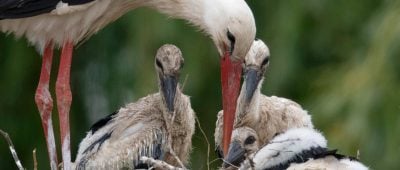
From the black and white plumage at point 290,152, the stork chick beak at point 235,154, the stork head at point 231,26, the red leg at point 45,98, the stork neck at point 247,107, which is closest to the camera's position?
the black and white plumage at point 290,152

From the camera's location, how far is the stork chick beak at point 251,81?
10.9 m

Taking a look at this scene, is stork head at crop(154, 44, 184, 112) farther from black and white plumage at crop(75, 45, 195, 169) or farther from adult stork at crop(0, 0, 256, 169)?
adult stork at crop(0, 0, 256, 169)

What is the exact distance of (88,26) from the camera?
35.7 feet

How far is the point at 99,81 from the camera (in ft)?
52.1

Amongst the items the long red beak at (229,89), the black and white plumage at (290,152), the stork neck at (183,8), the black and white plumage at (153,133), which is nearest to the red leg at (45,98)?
the black and white plumage at (153,133)

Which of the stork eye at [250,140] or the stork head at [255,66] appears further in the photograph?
the stork head at [255,66]

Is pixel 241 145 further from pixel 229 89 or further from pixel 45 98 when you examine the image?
pixel 45 98

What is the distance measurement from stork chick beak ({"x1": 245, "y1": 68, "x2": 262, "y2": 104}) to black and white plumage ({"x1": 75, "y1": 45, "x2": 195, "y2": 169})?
318 millimetres

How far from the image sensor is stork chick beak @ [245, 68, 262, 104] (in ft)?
35.6

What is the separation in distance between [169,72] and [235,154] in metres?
0.56

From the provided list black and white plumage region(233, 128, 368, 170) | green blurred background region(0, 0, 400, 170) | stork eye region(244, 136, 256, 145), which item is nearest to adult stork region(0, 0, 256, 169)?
stork eye region(244, 136, 256, 145)

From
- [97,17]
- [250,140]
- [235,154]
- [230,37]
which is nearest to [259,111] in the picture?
[250,140]

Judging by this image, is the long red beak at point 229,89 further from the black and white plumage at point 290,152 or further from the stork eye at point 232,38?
the black and white plumage at point 290,152

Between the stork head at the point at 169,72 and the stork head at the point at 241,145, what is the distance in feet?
1.20
